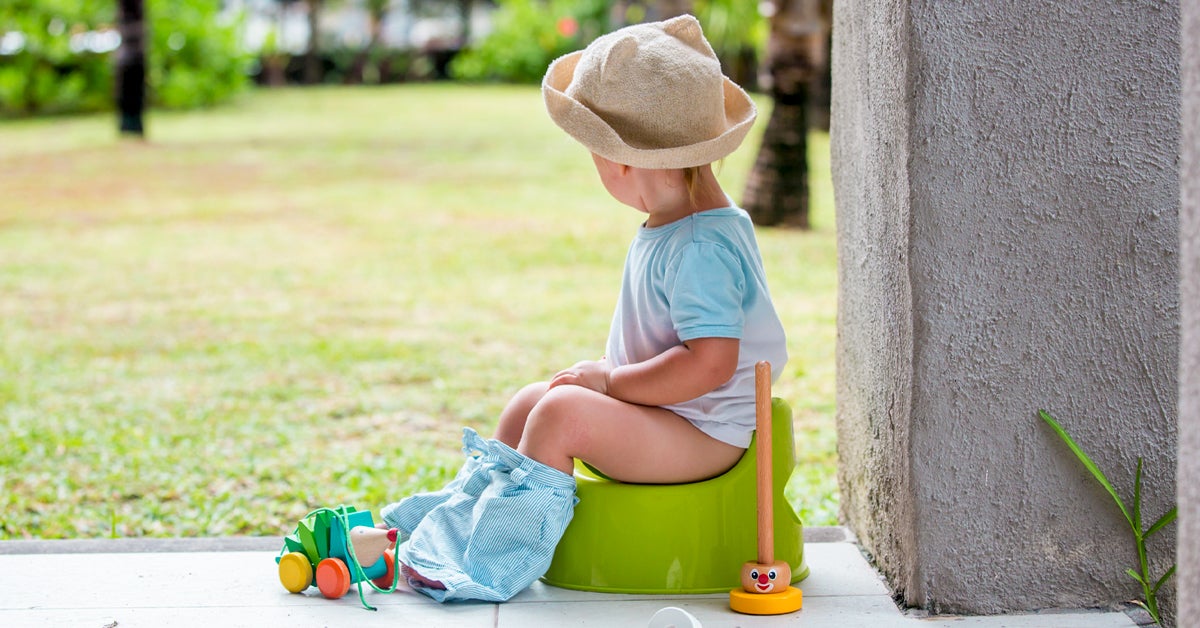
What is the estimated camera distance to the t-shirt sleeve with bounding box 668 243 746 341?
2.52 meters

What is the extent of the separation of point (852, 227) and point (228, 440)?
8.93 feet

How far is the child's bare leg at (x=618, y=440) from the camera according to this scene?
2.54 m

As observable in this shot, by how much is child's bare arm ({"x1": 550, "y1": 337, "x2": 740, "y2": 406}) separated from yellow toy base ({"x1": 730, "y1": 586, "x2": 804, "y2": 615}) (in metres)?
0.40

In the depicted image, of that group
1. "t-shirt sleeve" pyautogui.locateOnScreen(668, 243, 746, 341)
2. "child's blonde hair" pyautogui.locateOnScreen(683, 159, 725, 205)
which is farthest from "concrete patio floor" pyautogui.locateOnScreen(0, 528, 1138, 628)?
"child's blonde hair" pyautogui.locateOnScreen(683, 159, 725, 205)

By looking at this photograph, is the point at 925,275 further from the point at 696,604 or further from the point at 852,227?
the point at 696,604

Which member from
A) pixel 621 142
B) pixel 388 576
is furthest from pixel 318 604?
pixel 621 142

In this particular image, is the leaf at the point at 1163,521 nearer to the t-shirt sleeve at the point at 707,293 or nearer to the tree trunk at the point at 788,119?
the t-shirt sleeve at the point at 707,293

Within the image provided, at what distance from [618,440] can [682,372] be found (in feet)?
0.61

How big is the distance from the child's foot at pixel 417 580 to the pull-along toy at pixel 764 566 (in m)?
0.57

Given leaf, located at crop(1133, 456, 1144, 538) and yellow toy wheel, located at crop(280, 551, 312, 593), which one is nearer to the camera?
leaf, located at crop(1133, 456, 1144, 538)

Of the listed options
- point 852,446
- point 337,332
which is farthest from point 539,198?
point 852,446

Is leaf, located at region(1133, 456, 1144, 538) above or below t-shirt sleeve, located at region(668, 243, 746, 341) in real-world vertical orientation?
below

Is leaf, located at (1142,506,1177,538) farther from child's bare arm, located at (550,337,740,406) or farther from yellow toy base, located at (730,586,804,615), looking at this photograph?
child's bare arm, located at (550,337,740,406)

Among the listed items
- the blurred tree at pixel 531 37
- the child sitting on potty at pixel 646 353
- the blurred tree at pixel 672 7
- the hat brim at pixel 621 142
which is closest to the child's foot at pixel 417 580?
the child sitting on potty at pixel 646 353
